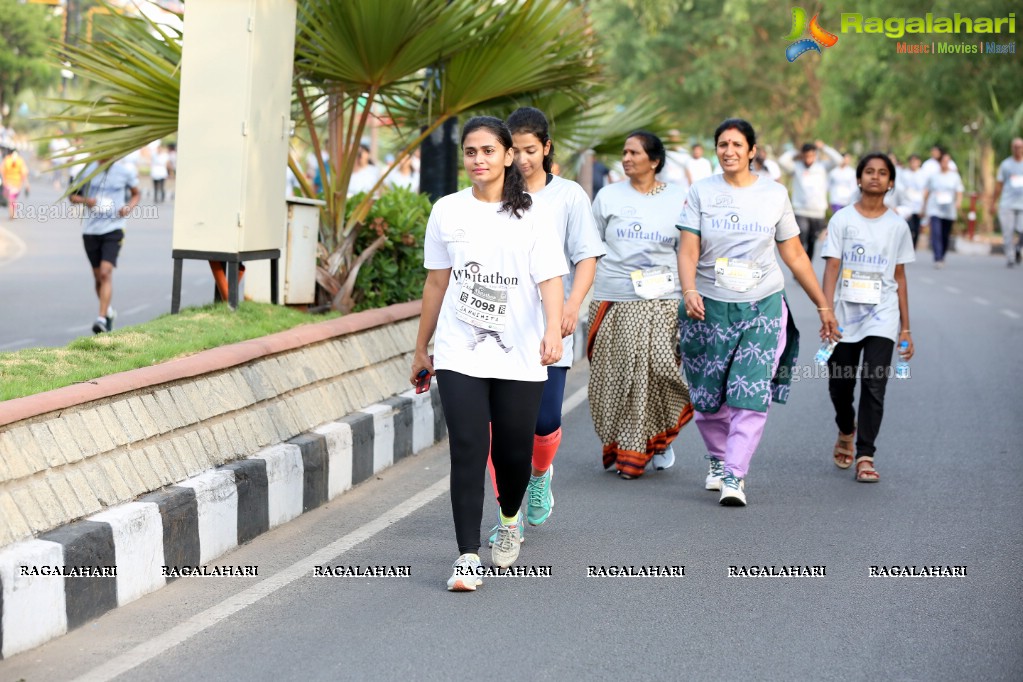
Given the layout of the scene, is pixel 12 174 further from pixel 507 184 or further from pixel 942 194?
pixel 507 184

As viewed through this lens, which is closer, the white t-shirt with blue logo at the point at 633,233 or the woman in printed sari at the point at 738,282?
the woman in printed sari at the point at 738,282

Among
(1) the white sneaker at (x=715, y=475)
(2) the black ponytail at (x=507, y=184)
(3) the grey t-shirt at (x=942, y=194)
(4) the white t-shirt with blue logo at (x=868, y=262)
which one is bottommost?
(1) the white sneaker at (x=715, y=475)

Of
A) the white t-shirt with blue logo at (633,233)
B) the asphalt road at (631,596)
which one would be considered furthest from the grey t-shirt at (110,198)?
the white t-shirt with blue logo at (633,233)

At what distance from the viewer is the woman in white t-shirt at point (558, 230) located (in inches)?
275

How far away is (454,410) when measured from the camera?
596 cm

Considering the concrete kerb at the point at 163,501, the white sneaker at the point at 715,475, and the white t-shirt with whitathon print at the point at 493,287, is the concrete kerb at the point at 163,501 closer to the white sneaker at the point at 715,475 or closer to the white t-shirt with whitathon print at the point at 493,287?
the white t-shirt with whitathon print at the point at 493,287

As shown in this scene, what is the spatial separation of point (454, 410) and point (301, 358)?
232cm

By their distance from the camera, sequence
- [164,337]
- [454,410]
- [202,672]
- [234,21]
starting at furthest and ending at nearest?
1. [234,21]
2. [164,337]
3. [454,410]
4. [202,672]

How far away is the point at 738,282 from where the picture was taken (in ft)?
25.8

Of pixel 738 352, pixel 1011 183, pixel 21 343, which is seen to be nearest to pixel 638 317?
pixel 738 352

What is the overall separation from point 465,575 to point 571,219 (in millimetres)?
1889

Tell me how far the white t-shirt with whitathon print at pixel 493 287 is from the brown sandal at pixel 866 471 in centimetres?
306

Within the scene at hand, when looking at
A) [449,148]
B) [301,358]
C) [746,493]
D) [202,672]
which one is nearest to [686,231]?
[746,493]

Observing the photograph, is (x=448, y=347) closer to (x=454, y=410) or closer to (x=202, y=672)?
(x=454, y=410)
